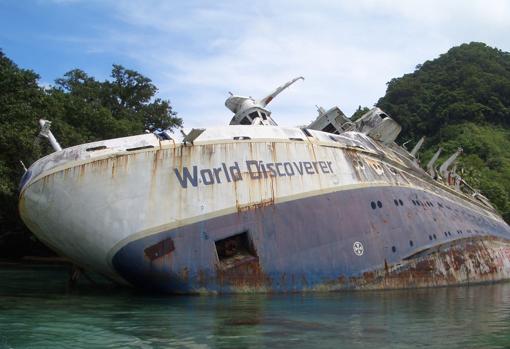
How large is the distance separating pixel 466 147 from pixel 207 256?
57.0 metres

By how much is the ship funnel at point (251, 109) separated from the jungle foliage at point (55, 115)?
20.6ft

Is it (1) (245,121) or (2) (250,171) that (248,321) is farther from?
(1) (245,121)

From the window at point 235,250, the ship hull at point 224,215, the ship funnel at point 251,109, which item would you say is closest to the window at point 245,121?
the ship funnel at point 251,109

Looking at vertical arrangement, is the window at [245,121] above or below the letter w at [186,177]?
above

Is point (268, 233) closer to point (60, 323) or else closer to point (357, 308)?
point (357, 308)

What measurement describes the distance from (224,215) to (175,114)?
31.7 metres

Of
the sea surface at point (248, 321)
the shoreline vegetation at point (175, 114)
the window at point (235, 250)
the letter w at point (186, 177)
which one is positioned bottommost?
the sea surface at point (248, 321)

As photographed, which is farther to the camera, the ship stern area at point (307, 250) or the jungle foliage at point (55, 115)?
the jungle foliage at point (55, 115)

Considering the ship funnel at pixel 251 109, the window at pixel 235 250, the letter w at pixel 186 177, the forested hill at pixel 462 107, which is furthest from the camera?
the forested hill at pixel 462 107

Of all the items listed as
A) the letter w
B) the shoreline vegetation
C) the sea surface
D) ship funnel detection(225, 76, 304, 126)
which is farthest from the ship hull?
the shoreline vegetation

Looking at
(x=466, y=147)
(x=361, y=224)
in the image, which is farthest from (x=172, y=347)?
(x=466, y=147)

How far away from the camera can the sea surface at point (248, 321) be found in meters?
7.60

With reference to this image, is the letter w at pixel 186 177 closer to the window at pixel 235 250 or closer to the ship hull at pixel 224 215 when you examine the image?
the ship hull at pixel 224 215

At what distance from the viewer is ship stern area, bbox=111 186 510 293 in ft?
40.8
